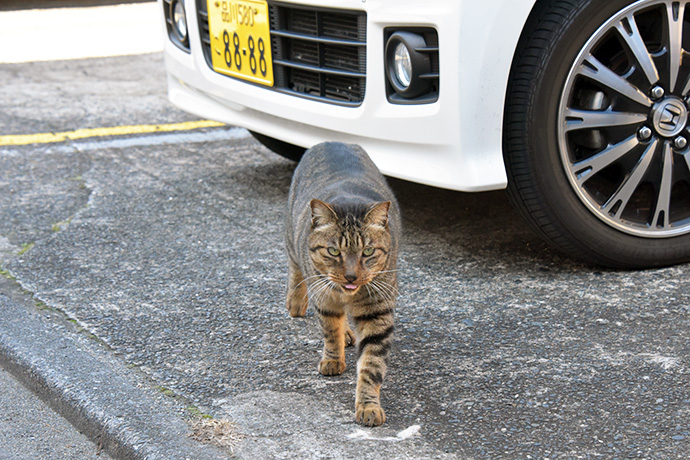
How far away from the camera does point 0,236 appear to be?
12.8ft

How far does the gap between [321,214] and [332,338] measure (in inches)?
16.2

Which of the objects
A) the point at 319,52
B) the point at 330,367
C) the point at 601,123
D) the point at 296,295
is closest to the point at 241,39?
the point at 319,52

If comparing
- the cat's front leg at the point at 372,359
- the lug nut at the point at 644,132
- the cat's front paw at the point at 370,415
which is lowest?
the cat's front paw at the point at 370,415

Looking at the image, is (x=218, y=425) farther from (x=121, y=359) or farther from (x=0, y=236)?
(x=0, y=236)

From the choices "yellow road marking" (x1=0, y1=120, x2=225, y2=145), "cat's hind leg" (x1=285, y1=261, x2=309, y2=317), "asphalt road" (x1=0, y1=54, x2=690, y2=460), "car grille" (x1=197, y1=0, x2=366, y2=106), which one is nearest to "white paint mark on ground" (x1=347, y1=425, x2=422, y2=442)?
"asphalt road" (x1=0, y1=54, x2=690, y2=460)

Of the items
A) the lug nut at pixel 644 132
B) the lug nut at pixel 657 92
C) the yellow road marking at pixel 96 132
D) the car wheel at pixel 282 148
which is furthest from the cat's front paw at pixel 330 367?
the yellow road marking at pixel 96 132

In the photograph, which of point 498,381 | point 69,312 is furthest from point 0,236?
point 498,381

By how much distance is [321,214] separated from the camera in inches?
105

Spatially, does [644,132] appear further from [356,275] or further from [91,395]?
[91,395]

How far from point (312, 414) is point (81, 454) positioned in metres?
0.66

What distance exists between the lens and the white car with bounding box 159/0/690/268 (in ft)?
10.2

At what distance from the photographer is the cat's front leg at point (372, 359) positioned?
2453mm

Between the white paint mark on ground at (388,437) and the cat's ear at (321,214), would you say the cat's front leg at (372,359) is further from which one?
the cat's ear at (321,214)

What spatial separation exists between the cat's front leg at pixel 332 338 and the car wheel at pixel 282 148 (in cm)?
202
